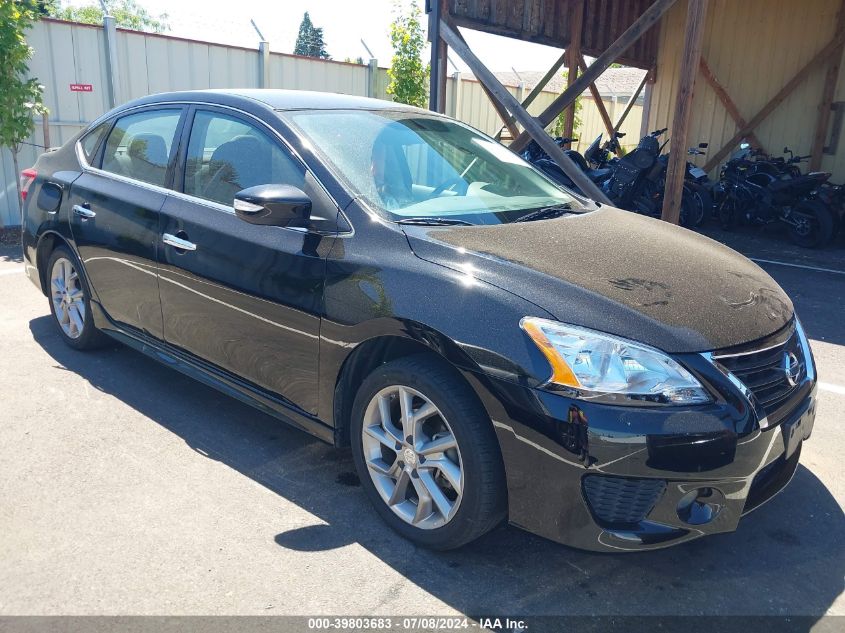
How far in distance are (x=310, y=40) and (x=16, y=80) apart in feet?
220

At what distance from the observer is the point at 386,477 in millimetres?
2826

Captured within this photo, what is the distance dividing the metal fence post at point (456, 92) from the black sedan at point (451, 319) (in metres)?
12.5

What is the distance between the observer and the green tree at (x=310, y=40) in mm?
68250

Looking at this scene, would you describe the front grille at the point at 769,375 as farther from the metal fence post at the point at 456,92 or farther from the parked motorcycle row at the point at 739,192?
the metal fence post at the point at 456,92

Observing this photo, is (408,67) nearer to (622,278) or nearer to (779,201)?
(779,201)

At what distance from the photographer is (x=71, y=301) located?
457cm

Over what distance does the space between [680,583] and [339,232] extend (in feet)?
5.95

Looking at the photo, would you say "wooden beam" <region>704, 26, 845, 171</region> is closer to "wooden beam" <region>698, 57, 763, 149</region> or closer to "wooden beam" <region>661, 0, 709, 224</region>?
"wooden beam" <region>698, 57, 763, 149</region>

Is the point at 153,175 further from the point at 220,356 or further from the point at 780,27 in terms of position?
the point at 780,27

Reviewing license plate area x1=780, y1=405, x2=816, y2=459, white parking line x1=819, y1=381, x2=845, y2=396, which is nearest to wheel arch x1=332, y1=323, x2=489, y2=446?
license plate area x1=780, y1=405, x2=816, y2=459

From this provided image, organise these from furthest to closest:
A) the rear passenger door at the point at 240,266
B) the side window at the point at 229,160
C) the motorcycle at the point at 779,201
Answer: the motorcycle at the point at 779,201, the side window at the point at 229,160, the rear passenger door at the point at 240,266

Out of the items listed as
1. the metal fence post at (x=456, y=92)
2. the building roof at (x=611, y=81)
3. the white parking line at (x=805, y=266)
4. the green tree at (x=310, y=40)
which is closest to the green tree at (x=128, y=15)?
the green tree at (x=310, y=40)

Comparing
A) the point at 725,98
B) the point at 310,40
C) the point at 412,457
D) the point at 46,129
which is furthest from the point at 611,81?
the point at 310,40

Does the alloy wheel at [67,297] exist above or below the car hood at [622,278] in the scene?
below
